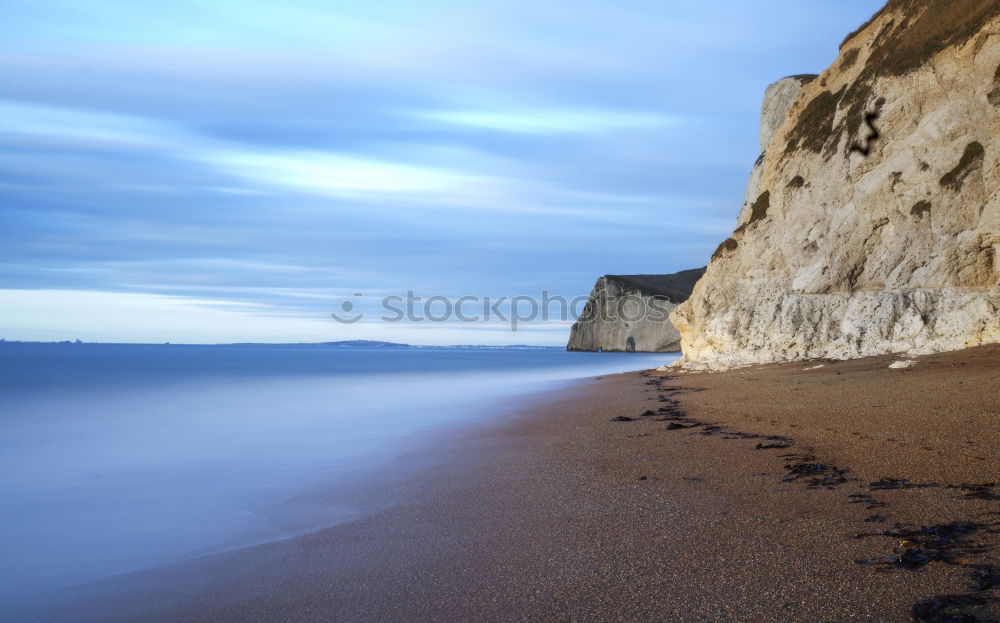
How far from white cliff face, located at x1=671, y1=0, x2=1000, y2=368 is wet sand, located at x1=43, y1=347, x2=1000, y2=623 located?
9475 mm

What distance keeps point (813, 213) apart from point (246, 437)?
56.0 feet

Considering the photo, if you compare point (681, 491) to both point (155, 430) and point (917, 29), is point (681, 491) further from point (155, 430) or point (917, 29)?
point (917, 29)

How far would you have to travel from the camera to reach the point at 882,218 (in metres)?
18.8

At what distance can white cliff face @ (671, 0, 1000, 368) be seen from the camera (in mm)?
16281

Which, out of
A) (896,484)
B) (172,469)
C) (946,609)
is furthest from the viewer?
(172,469)

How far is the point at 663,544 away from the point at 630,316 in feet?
303

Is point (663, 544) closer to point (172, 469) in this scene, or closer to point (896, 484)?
point (896, 484)

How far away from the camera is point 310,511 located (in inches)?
253

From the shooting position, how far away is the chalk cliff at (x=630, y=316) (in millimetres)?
92625

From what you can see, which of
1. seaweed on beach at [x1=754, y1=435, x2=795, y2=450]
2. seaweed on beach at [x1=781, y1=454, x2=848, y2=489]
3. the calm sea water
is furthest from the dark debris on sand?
the calm sea water

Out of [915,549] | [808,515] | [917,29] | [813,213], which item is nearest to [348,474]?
[808,515]

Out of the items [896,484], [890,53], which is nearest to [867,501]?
[896,484]

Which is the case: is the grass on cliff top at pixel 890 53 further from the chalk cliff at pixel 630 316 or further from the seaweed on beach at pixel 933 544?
the chalk cliff at pixel 630 316

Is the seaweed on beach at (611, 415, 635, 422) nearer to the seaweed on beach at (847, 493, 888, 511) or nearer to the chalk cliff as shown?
the seaweed on beach at (847, 493, 888, 511)
